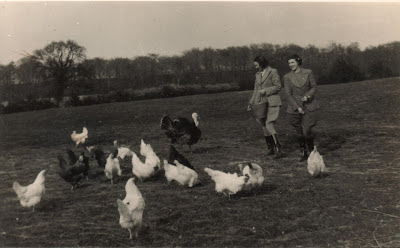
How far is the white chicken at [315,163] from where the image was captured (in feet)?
20.2

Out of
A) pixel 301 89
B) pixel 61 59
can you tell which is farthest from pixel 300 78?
pixel 61 59

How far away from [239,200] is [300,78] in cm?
296

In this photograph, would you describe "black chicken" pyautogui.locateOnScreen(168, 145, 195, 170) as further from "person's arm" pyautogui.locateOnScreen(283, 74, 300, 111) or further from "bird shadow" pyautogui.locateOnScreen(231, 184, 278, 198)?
"person's arm" pyautogui.locateOnScreen(283, 74, 300, 111)

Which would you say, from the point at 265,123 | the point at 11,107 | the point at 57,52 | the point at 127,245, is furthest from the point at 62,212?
the point at 11,107

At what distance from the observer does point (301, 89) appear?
23.4 feet

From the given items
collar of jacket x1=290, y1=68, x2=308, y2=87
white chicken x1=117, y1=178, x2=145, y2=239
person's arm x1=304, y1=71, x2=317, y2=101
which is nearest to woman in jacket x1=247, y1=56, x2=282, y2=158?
collar of jacket x1=290, y1=68, x2=308, y2=87

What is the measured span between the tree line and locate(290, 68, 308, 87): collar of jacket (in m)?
9.18

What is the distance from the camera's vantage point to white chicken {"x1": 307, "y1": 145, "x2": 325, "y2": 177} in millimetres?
6160

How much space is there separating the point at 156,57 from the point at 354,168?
12.8 metres

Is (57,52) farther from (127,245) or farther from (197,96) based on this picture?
(127,245)

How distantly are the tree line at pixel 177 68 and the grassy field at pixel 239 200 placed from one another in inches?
172

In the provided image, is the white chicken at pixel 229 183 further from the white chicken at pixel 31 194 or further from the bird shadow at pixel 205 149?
the bird shadow at pixel 205 149

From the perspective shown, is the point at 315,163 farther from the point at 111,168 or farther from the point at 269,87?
the point at 111,168

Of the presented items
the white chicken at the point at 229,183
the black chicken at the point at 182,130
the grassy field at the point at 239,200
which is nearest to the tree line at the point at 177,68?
the grassy field at the point at 239,200
